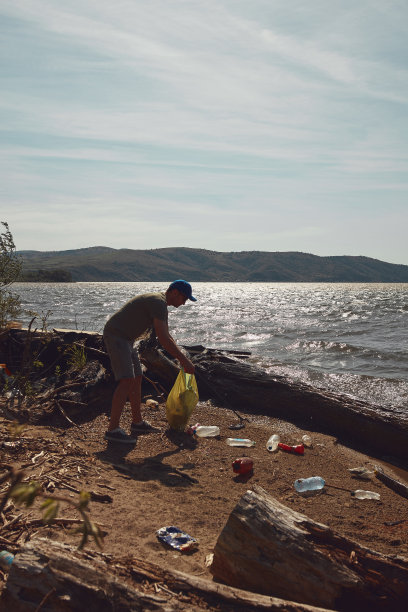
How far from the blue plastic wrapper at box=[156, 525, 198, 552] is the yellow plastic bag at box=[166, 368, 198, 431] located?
2.64 metres

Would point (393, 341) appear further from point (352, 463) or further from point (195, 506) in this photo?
point (195, 506)

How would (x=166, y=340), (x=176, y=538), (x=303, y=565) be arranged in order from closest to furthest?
(x=303, y=565) < (x=176, y=538) < (x=166, y=340)

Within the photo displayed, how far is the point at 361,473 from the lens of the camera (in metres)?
5.23

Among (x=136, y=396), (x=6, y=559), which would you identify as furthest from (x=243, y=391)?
(x=6, y=559)

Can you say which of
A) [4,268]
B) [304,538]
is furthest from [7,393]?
[304,538]

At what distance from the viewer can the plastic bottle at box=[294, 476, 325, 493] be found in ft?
15.0

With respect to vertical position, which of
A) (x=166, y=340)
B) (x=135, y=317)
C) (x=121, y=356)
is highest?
(x=135, y=317)

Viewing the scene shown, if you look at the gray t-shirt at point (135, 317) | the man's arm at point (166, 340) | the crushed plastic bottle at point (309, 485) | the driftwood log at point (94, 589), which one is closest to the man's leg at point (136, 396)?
the gray t-shirt at point (135, 317)

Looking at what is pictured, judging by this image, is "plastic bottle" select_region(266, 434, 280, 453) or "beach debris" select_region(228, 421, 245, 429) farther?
"beach debris" select_region(228, 421, 245, 429)

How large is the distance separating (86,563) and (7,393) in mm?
4544

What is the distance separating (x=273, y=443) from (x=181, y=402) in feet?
4.16

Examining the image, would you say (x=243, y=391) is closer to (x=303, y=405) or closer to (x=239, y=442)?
(x=303, y=405)

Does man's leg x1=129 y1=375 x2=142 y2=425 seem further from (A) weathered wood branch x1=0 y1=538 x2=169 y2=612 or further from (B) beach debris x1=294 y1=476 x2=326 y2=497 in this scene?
(A) weathered wood branch x1=0 y1=538 x2=169 y2=612

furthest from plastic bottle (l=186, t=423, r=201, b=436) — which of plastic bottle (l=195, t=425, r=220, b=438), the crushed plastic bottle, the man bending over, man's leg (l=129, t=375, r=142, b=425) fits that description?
the crushed plastic bottle
